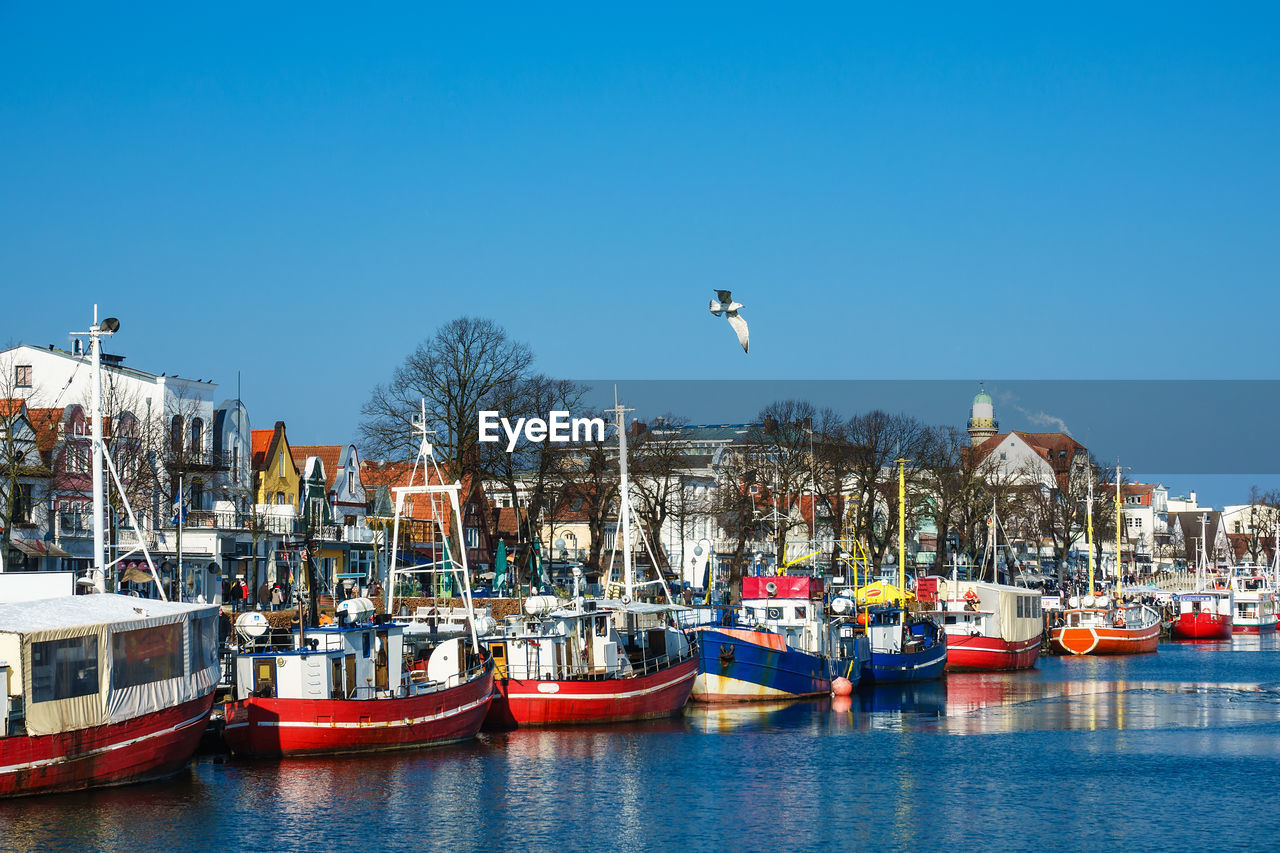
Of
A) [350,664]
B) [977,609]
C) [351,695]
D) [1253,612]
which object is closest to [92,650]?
[350,664]

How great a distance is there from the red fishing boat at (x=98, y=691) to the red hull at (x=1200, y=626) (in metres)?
95.3

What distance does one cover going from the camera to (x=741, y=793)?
129ft

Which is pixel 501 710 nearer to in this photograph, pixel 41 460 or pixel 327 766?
pixel 327 766

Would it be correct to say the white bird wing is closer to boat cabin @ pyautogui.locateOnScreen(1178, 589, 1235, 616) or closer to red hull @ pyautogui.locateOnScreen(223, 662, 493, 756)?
red hull @ pyautogui.locateOnScreen(223, 662, 493, 756)

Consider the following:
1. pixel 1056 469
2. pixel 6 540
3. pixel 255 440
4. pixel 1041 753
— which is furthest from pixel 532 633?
pixel 1056 469

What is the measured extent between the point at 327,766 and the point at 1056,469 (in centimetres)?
15427

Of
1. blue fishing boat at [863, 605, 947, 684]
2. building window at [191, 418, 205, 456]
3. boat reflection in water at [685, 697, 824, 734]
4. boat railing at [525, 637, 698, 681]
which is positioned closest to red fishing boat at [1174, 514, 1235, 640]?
blue fishing boat at [863, 605, 947, 684]

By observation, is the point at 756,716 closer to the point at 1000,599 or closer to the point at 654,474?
the point at 1000,599

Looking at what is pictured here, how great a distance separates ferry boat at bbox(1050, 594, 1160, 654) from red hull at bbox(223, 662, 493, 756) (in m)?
62.3

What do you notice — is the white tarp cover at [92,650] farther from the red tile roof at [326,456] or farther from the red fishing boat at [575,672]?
the red tile roof at [326,456]

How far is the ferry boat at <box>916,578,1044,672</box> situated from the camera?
81.6 meters

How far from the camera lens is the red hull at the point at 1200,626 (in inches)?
4702

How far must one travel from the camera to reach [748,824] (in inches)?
1395

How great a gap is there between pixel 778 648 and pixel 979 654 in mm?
24082
